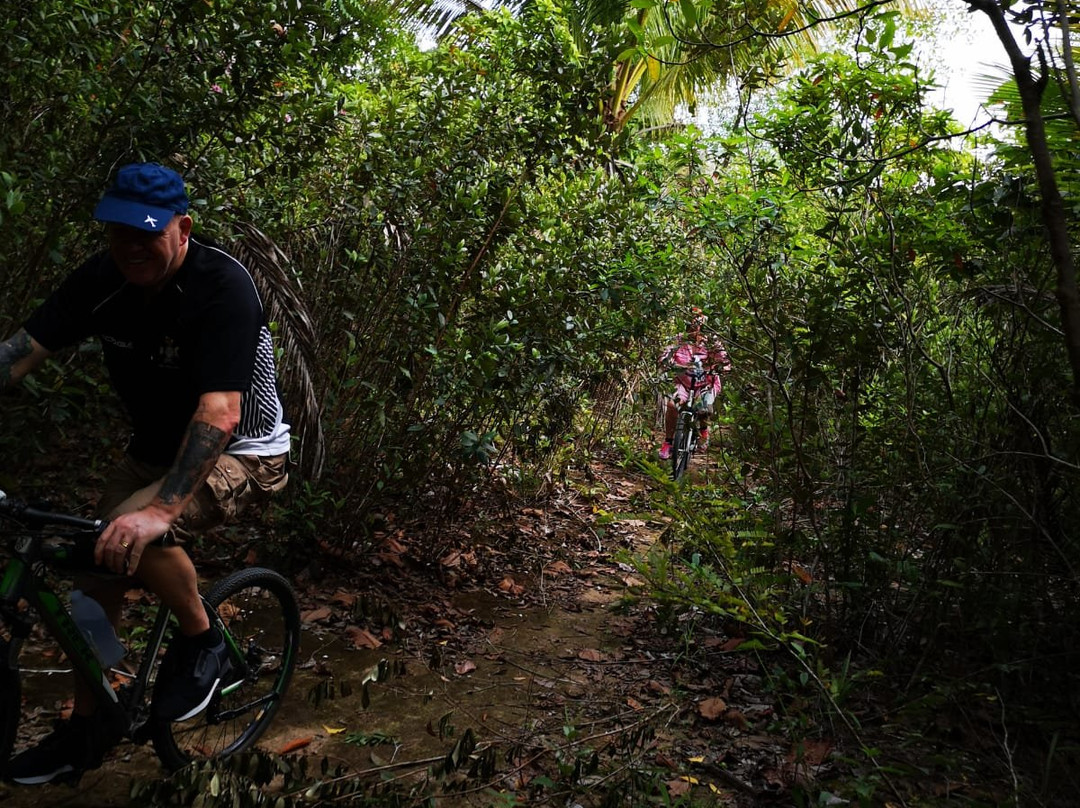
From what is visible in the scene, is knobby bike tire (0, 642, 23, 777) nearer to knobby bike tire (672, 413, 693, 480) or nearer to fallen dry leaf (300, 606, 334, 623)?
fallen dry leaf (300, 606, 334, 623)

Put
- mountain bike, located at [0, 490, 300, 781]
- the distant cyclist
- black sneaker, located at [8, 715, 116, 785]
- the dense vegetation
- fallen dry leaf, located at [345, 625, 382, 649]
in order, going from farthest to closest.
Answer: the distant cyclist → fallen dry leaf, located at [345, 625, 382, 649] → the dense vegetation → black sneaker, located at [8, 715, 116, 785] → mountain bike, located at [0, 490, 300, 781]

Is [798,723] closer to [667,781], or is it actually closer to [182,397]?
[667,781]

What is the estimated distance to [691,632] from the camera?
5.22m

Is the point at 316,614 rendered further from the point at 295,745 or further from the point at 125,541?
the point at 125,541

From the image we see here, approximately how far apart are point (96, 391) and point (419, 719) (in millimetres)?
2687

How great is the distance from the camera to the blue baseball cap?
266cm

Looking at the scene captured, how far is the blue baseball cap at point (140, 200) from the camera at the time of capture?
2.66m

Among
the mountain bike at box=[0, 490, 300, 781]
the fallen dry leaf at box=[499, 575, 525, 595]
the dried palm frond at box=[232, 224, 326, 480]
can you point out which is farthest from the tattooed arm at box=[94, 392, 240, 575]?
the fallen dry leaf at box=[499, 575, 525, 595]

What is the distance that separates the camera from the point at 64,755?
2.87m

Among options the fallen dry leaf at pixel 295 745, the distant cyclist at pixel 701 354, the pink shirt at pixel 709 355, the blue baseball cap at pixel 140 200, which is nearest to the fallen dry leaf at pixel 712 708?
the distant cyclist at pixel 701 354

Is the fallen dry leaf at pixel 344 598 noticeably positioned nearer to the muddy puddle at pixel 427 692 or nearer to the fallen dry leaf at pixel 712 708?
the muddy puddle at pixel 427 692

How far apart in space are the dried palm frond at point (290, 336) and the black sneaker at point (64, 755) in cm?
215

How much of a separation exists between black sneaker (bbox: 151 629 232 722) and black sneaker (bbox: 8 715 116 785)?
8.6 inches

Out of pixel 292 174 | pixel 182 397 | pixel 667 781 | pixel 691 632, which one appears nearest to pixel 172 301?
pixel 182 397
